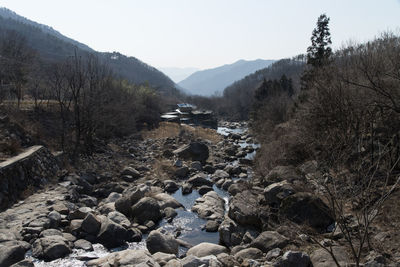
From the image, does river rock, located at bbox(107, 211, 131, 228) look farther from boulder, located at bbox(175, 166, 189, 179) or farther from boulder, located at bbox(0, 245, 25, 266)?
boulder, located at bbox(175, 166, 189, 179)

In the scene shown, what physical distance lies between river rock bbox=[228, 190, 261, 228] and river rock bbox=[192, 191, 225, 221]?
3.70 ft

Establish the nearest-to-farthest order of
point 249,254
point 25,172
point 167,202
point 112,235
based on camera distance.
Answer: point 249,254 → point 112,235 → point 25,172 → point 167,202

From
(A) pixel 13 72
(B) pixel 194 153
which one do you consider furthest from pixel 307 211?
(A) pixel 13 72

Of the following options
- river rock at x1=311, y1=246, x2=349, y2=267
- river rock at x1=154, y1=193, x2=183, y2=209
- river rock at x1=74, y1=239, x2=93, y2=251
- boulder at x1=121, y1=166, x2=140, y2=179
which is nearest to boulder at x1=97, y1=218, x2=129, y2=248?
river rock at x1=74, y1=239, x2=93, y2=251

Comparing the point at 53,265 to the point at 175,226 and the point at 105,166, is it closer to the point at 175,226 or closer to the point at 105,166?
the point at 175,226

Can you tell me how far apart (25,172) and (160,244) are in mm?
8502

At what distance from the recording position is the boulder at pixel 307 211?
1134 cm

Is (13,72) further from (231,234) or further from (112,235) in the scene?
(231,234)

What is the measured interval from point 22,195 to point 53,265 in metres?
5.80

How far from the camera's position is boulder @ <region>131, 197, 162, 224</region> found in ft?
44.1

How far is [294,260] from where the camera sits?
8484 millimetres

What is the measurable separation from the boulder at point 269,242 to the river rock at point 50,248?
612cm

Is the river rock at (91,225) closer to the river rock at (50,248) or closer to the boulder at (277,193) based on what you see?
the river rock at (50,248)

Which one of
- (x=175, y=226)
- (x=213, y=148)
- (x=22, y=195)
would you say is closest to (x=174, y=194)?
(x=175, y=226)
